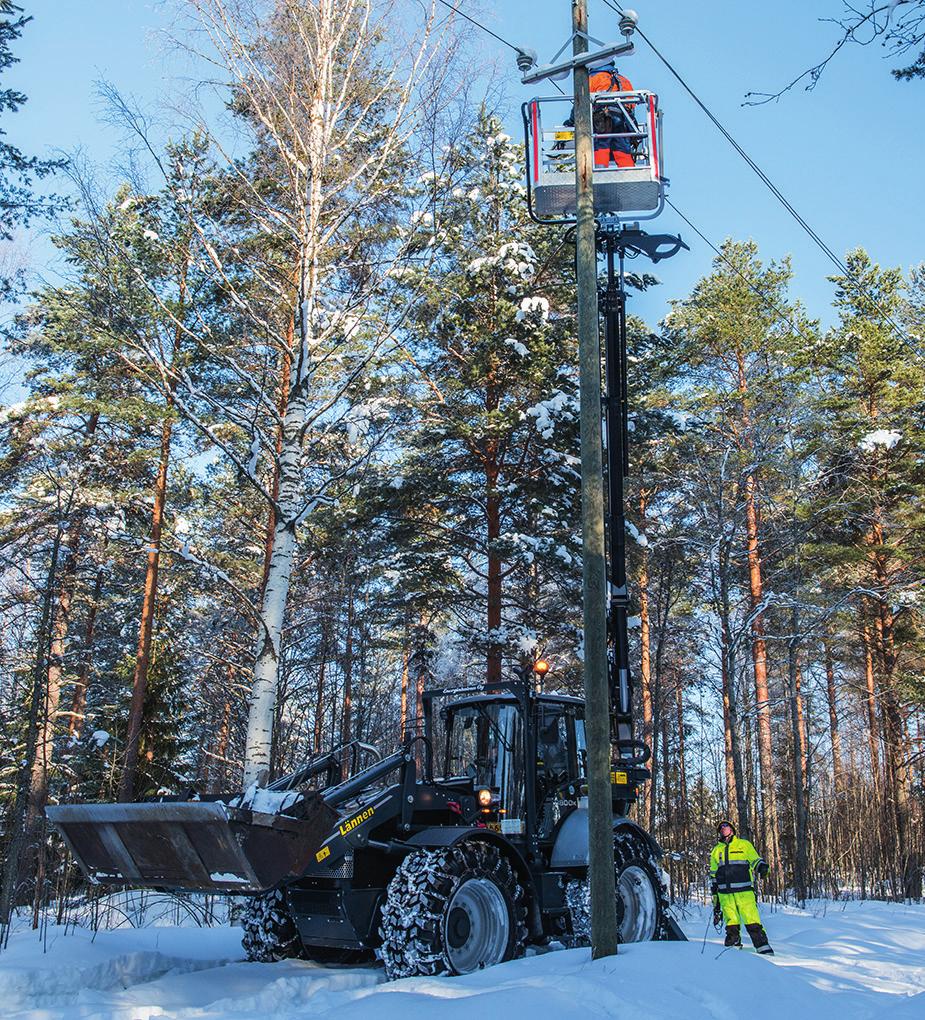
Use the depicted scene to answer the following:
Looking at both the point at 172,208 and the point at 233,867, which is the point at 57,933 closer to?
the point at 233,867

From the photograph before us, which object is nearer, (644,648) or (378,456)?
(378,456)

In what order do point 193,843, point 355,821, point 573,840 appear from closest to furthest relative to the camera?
point 193,843, point 355,821, point 573,840

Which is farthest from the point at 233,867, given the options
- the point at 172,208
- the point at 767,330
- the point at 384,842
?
the point at 767,330

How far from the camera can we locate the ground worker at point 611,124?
30.8 feet

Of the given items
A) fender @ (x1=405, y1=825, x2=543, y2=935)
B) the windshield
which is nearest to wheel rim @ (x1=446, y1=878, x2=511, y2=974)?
fender @ (x1=405, y1=825, x2=543, y2=935)

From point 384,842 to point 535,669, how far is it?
2.12m

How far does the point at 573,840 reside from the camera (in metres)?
9.45

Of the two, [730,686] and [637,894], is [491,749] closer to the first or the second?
[637,894]

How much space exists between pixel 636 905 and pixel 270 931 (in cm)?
385

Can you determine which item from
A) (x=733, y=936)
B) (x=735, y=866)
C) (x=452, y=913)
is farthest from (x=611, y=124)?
(x=733, y=936)

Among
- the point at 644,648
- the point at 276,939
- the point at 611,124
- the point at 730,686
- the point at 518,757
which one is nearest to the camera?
the point at 276,939

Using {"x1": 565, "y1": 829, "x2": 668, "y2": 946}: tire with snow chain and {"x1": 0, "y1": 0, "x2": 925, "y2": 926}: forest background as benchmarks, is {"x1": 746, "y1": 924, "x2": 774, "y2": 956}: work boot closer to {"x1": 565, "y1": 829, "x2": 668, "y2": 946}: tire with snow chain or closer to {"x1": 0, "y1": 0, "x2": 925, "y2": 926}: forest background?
{"x1": 565, "y1": 829, "x2": 668, "y2": 946}: tire with snow chain

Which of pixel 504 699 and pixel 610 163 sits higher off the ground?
pixel 610 163

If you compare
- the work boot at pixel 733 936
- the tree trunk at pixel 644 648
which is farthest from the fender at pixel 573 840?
the tree trunk at pixel 644 648
